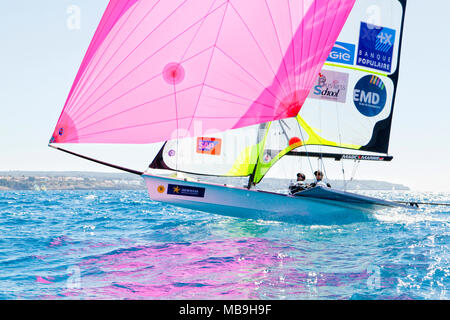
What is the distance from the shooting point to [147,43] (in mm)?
7445

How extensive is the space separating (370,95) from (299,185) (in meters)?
4.50

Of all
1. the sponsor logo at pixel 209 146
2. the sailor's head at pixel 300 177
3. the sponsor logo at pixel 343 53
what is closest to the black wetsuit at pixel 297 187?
the sailor's head at pixel 300 177

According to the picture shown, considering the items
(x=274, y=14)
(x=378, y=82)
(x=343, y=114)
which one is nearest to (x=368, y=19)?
(x=378, y=82)

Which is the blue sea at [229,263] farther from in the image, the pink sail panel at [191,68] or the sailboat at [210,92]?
the pink sail panel at [191,68]

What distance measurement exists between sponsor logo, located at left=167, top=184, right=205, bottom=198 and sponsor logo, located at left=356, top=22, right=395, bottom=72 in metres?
7.19

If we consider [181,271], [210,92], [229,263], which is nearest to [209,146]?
[210,92]

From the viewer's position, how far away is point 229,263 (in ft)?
21.5

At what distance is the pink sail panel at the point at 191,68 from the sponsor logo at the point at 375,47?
445 centimetres

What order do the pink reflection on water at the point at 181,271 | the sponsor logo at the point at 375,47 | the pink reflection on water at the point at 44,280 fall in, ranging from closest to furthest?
the pink reflection on water at the point at 181,271, the pink reflection on water at the point at 44,280, the sponsor logo at the point at 375,47

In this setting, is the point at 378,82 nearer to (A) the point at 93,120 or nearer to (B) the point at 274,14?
(B) the point at 274,14

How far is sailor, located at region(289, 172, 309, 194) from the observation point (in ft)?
36.0

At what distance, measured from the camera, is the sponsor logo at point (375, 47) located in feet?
42.7

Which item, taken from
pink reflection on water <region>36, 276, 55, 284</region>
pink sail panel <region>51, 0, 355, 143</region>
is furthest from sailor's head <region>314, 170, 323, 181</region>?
pink reflection on water <region>36, 276, 55, 284</region>
